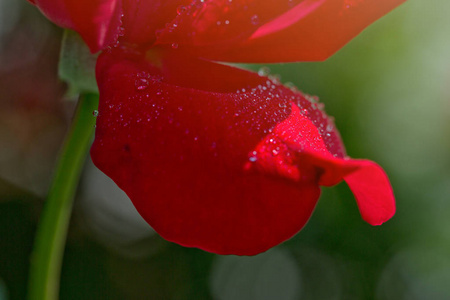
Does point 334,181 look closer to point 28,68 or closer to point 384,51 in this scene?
point 28,68

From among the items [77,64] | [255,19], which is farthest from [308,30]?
[77,64]

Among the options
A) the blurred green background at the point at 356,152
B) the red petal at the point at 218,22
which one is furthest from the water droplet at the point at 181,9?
the blurred green background at the point at 356,152

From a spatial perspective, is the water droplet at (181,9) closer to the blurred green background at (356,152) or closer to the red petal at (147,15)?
the red petal at (147,15)

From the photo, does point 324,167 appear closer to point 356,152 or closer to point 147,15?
point 147,15

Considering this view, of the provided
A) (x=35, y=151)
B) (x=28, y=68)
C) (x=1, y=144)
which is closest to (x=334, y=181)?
(x=28, y=68)

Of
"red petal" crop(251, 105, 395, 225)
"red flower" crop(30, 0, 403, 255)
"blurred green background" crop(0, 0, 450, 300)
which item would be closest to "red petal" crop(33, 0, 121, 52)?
"red flower" crop(30, 0, 403, 255)

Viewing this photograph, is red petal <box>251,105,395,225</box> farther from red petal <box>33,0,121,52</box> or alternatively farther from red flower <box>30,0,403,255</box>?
red petal <box>33,0,121,52</box>
